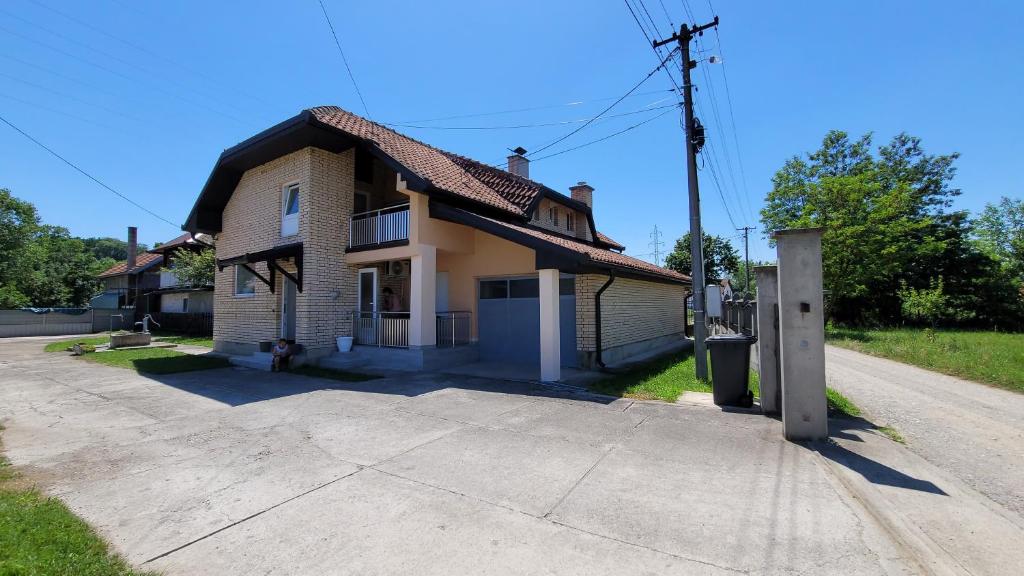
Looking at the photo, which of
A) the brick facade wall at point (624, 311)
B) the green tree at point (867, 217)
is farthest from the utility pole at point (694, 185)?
the green tree at point (867, 217)

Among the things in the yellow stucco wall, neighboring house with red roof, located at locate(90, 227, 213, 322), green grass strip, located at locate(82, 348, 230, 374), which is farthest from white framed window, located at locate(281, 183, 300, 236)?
neighboring house with red roof, located at locate(90, 227, 213, 322)

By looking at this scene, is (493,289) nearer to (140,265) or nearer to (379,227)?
(379,227)

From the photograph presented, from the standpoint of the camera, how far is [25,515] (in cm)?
318

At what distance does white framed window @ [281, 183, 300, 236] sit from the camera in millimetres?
12836

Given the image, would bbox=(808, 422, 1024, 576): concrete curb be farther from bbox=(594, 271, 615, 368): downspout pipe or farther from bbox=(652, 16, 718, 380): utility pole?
bbox=(594, 271, 615, 368): downspout pipe

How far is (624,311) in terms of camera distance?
41.5 feet

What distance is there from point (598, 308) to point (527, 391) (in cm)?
348

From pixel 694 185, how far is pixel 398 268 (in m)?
9.06

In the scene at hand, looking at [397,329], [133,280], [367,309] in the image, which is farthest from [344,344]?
[133,280]

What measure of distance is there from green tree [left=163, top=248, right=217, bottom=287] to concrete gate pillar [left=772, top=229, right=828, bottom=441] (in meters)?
27.9

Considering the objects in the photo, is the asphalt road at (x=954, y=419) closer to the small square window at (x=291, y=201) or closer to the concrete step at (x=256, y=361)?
the concrete step at (x=256, y=361)

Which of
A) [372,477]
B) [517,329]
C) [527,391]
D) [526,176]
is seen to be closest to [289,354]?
[517,329]

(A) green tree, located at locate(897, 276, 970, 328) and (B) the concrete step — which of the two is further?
(A) green tree, located at locate(897, 276, 970, 328)

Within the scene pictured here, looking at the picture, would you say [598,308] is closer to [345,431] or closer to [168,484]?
[345,431]
